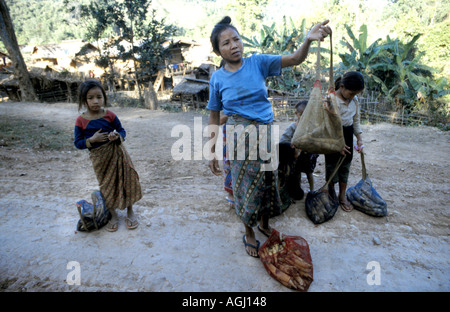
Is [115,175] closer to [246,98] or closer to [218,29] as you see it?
[246,98]

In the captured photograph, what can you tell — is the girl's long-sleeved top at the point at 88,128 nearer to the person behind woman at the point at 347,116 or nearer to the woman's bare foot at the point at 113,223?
the woman's bare foot at the point at 113,223

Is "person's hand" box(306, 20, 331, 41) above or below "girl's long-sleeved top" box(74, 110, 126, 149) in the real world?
above

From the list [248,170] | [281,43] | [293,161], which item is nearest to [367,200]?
[293,161]

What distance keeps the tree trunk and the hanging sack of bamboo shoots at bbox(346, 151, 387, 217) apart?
1750 cm

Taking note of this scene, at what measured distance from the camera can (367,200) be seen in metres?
2.64

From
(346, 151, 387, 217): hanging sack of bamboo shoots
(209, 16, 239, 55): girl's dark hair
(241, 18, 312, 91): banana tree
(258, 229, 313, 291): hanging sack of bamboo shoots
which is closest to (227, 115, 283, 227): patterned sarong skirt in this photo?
(258, 229, 313, 291): hanging sack of bamboo shoots

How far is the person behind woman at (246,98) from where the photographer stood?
1812 millimetres

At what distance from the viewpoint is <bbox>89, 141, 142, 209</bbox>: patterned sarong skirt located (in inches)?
88.0

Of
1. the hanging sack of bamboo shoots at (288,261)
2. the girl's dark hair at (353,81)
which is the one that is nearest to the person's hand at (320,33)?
the girl's dark hair at (353,81)

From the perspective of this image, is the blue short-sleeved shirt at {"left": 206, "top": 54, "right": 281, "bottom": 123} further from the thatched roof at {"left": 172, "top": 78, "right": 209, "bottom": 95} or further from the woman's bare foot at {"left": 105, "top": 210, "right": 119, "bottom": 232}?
the thatched roof at {"left": 172, "top": 78, "right": 209, "bottom": 95}

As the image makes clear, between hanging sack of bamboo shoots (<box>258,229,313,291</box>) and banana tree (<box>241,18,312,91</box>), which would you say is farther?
banana tree (<box>241,18,312,91</box>)

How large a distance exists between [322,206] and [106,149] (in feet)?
7.11

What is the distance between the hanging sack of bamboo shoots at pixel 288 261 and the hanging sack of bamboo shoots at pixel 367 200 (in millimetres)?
1137
